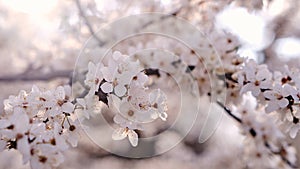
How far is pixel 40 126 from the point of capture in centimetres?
102

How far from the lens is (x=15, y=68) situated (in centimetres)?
301

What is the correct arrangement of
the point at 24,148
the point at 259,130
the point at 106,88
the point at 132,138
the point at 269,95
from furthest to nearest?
1. the point at 259,130
2. the point at 269,95
3. the point at 132,138
4. the point at 106,88
5. the point at 24,148

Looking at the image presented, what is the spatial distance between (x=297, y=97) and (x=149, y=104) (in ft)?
1.51

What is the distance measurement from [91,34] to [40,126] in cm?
118

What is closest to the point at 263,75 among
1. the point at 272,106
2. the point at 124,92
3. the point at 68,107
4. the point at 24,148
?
the point at 272,106

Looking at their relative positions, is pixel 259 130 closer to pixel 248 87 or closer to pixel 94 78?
pixel 248 87

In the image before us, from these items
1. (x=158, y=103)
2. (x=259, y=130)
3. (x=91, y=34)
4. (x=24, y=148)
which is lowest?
(x=24, y=148)

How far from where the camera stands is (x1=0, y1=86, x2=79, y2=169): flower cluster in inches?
38.6

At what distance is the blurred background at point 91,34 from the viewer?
221 centimetres

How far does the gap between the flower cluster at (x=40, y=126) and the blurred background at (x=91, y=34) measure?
930 millimetres

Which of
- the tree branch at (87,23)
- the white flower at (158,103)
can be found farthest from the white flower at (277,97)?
the tree branch at (87,23)

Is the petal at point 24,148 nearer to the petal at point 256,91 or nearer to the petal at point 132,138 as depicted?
the petal at point 132,138

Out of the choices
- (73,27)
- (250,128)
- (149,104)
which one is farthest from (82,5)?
(149,104)

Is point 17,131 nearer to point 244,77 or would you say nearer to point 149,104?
point 149,104
